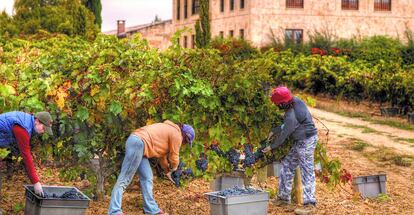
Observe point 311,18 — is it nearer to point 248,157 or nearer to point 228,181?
point 228,181

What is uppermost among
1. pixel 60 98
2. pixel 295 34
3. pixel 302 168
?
pixel 295 34

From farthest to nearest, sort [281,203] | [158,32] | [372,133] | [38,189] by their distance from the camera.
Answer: [158,32], [372,133], [281,203], [38,189]

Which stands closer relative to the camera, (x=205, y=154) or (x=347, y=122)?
(x=205, y=154)

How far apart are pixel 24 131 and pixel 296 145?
3.80m

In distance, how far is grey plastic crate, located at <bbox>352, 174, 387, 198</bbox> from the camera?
11.3 meters

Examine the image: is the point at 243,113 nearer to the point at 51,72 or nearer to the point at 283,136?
the point at 283,136

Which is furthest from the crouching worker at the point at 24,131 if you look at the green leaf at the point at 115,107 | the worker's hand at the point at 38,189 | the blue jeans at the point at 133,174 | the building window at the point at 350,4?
the building window at the point at 350,4

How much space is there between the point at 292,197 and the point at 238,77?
1.88 meters

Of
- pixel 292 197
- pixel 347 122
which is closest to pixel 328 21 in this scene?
pixel 347 122

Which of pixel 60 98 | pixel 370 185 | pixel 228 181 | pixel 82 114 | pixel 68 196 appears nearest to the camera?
pixel 68 196

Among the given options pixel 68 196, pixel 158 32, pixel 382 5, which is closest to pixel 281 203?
pixel 68 196

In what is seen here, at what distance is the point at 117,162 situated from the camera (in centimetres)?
975

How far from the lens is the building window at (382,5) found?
47.4 meters

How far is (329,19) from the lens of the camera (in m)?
46.0
